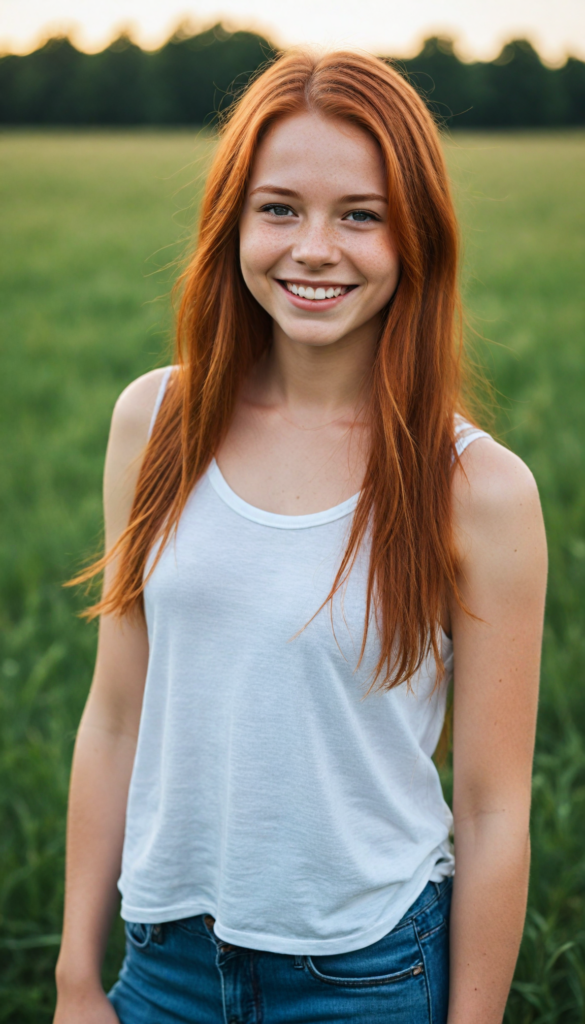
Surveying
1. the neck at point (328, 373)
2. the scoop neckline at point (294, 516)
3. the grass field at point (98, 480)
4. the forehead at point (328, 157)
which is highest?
the forehead at point (328, 157)

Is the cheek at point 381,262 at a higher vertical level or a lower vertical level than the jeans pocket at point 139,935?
higher

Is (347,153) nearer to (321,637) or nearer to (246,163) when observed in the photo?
(246,163)

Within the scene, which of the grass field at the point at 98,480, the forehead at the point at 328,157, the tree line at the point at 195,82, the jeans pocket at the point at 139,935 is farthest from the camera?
the tree line at the point at 195,82

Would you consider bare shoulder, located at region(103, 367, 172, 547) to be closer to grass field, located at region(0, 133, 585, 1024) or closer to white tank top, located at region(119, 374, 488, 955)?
white tank top, located at region(119, 374, 488, 955)

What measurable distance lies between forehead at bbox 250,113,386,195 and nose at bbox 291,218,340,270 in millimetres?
50

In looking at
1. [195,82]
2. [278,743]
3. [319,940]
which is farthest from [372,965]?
[195,82]

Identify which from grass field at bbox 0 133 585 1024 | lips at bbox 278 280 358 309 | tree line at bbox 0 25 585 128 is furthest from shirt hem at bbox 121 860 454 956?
tree line at bbox 0 25 585 128

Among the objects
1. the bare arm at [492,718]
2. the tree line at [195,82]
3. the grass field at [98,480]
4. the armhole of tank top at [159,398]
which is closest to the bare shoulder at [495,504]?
the bare arm at [492,718]

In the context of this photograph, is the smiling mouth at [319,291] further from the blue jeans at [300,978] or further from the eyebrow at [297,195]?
the blue jeans at [300,978]

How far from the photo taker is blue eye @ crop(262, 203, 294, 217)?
48.3 inches

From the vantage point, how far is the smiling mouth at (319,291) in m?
1.22

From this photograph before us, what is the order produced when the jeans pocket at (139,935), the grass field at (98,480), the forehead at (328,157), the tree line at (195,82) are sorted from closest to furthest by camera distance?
1. the forehead at (328,157)
2. the jeans pocket at (139,935)
3. the grass field at (98,480)
4. the tree line at (195,82)

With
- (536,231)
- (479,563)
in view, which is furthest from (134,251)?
(479,563)

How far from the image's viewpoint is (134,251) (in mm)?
9898
